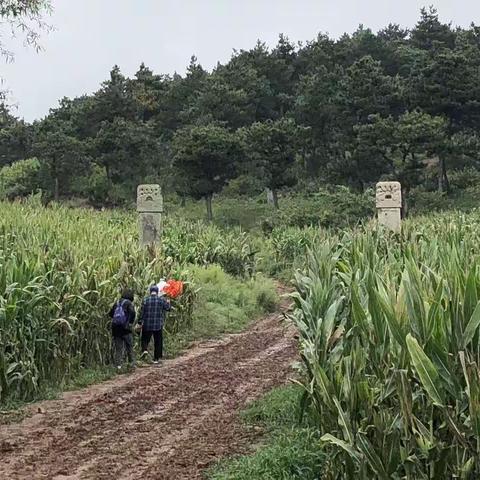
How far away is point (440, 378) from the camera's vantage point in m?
3.44

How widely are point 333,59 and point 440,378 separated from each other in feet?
126

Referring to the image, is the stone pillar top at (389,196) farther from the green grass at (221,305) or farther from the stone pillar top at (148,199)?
the stone pillar top at (148,199)

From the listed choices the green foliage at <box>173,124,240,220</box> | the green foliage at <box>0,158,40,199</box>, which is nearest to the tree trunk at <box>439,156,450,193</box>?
the green foliage at <box>173,124,240,220</box>

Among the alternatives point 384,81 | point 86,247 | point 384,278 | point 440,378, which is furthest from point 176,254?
point 384,81

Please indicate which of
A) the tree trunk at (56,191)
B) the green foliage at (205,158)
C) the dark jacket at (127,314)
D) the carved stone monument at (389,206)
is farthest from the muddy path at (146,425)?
the tree trunk at (56,191)

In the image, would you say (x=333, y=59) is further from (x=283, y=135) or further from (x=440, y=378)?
(x=440, y=378)

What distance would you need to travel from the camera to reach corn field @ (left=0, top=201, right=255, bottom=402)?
754 cm

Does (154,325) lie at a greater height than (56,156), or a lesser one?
lesser

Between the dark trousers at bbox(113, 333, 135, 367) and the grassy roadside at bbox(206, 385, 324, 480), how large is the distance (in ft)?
11.0

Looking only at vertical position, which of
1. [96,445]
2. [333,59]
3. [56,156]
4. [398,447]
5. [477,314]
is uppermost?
[333,59]

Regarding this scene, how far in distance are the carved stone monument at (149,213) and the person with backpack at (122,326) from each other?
4422 mm

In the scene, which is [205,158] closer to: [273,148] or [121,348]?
[273,148]

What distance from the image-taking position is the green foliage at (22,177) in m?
31.6

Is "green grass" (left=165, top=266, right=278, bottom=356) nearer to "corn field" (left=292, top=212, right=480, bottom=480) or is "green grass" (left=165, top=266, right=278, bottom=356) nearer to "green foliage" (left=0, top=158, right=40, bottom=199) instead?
"corn field" (left=292, top=212, right=480, bottom=480)
